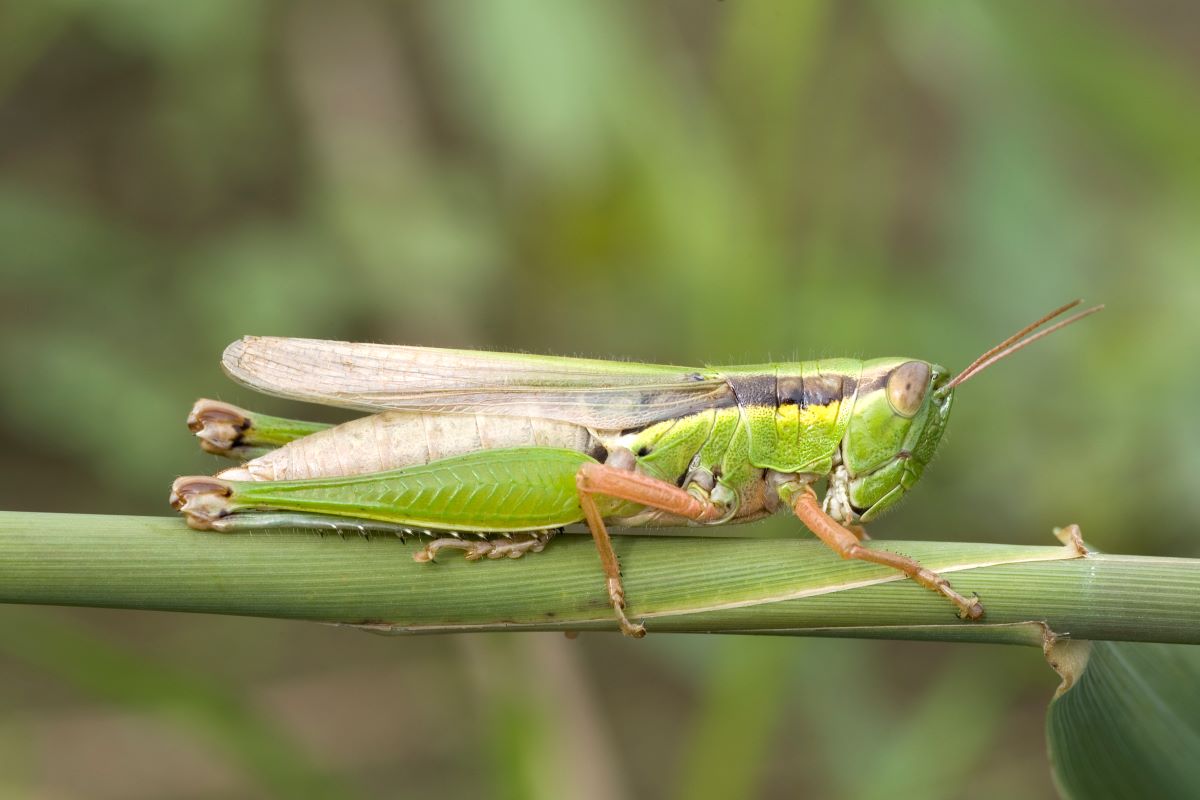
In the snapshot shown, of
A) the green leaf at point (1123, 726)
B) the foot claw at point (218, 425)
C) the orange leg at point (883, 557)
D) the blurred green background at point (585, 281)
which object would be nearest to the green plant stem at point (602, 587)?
the orange leg at point (883, 557)

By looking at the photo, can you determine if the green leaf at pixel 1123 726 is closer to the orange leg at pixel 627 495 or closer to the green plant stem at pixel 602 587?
the green plant stem at pixel 602 587

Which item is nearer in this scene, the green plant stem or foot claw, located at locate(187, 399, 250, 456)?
the green plant stem

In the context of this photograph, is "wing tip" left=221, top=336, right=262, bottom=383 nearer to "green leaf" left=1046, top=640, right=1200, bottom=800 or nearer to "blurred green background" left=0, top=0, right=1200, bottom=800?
"blurred green background" left=0, top=0, right=1200, bottom=800

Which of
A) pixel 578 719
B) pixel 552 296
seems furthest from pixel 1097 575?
pixel 552 296

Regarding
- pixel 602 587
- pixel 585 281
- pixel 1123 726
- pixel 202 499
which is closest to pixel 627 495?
pixel 602 587

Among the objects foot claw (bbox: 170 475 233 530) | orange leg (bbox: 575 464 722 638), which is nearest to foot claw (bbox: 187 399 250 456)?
foot claw (bbox: 170 475 233 530)

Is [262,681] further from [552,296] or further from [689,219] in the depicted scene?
[689,219]
